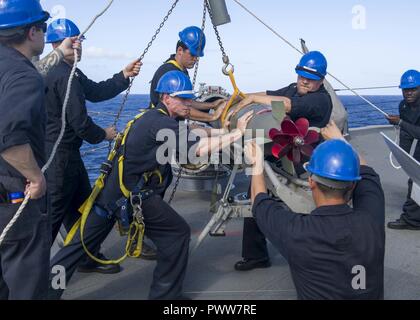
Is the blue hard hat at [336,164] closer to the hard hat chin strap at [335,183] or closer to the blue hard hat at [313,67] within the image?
the hard hat chin strap at [335,183]

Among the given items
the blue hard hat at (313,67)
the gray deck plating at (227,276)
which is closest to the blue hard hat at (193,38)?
the blue hard hat at (313,67)

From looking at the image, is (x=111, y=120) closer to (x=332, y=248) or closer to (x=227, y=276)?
(x=227, y=276)

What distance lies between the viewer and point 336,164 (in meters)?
2.36

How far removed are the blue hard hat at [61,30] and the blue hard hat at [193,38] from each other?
3.83 ft

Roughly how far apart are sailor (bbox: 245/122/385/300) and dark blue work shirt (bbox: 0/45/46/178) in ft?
4.69

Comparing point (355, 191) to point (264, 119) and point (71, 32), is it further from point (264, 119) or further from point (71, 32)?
point (71, 32)

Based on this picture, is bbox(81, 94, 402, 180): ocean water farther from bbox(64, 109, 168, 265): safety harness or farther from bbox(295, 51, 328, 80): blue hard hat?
bbox(295, 51, 328, 80): blue hard hat

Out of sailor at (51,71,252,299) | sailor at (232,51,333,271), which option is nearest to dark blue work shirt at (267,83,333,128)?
sailor at (232,51,333,271)

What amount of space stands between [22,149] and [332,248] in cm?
169

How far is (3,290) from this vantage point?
2955 mm

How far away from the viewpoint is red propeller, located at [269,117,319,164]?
11.1 feet

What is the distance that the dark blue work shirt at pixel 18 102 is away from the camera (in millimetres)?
2465

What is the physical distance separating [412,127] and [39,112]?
4074 mm
